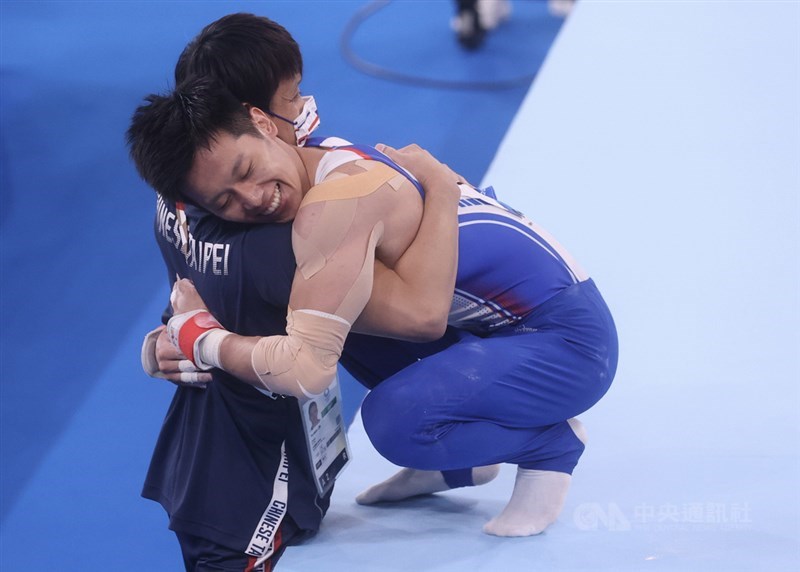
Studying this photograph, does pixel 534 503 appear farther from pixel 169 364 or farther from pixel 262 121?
pixel 262 121

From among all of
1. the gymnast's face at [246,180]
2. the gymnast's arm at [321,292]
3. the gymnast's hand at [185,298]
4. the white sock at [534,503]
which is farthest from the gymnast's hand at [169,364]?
the white sock at [534,503]

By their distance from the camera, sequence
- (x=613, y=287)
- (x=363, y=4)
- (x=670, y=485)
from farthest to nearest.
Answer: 1. (x=363, y=4)
2. (x=613, y=287)
3. (x=670, y=485)

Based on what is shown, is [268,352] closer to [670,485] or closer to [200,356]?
[200,356]

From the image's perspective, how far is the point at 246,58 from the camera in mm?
1876

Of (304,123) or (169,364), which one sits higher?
(304,123)

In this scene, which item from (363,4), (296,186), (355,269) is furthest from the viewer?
(363,4)

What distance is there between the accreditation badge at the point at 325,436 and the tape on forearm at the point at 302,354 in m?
0.20

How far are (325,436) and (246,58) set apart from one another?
0.72m

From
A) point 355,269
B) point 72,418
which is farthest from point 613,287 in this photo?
point 72,418

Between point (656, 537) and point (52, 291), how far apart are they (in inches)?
90.3

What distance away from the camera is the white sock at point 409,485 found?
2.12 meters

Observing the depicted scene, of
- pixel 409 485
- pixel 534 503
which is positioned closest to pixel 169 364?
pixel 409 485

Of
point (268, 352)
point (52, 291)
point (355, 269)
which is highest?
point (355, 269)

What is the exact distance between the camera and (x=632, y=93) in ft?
11.7
